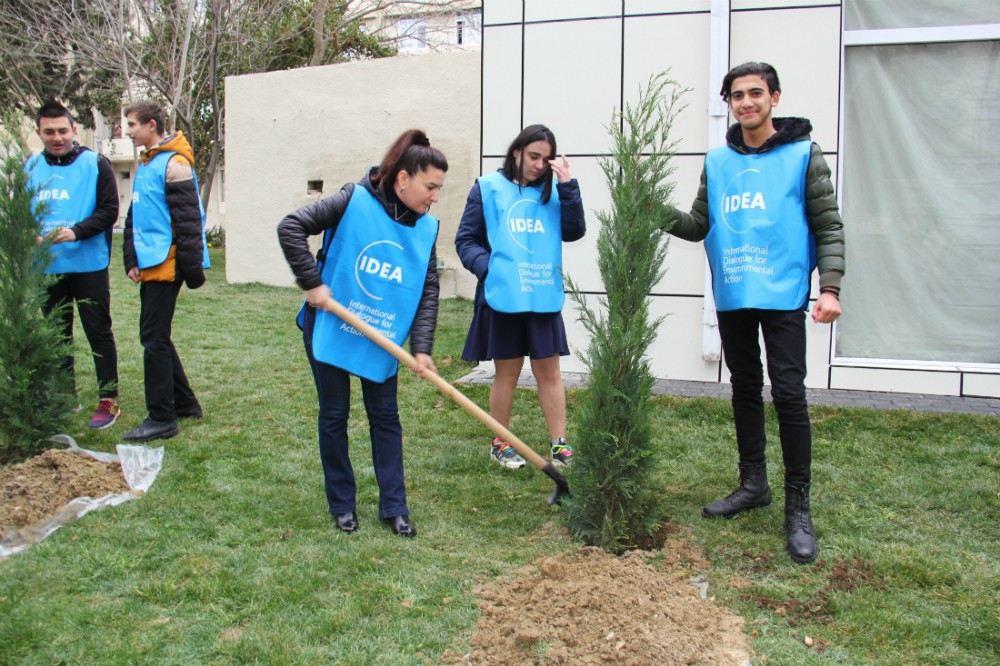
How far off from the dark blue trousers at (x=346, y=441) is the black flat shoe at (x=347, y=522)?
0.07 feet

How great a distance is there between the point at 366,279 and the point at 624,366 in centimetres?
115

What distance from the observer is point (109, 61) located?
18125mm

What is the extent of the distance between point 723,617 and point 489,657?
849 mm

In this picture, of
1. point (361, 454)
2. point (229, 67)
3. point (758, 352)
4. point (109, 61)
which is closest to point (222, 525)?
point (361, 454)

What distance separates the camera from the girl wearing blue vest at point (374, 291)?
3527mm

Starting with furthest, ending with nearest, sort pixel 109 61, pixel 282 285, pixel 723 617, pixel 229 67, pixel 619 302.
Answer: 1. pixel 229 67
2. pixel 109 61
3. pixel 282 285
4. pixel 619 302
5. pixel 723 617

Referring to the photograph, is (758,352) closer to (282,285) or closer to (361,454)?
(361,454)

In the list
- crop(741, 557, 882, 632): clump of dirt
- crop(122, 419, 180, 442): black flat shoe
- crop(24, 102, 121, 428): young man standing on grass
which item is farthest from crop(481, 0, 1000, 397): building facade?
crop(122, 419, 180, 442): black flat shoe

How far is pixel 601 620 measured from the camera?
2.73 meters

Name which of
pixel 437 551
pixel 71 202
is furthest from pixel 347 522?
pixel 71 202

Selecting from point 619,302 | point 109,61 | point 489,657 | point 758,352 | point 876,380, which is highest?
point 109,61

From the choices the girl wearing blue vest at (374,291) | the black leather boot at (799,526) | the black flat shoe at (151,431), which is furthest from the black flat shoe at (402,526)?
the black flat shoe at (151,431)

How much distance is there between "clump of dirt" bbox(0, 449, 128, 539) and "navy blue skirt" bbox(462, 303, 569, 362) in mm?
1925

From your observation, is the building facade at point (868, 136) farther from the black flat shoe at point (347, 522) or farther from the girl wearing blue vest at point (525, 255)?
the black flat shoe at point (347, 522)
